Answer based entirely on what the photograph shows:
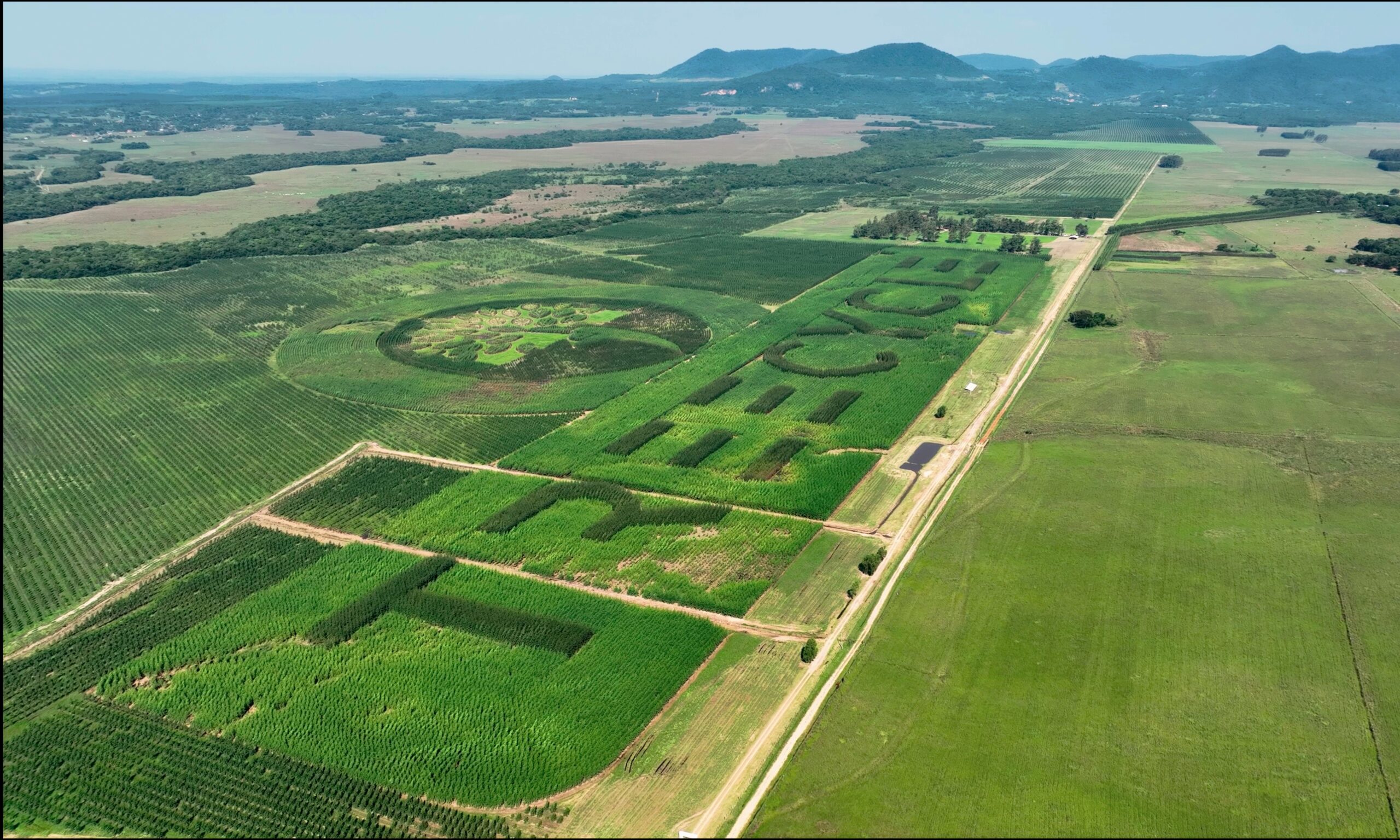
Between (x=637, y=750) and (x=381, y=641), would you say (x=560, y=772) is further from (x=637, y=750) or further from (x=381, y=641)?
(x=381, y=641)

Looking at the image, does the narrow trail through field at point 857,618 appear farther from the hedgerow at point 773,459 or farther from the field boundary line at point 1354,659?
the field boundary line at point 1354,659

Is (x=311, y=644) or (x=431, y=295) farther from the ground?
(x=431, y=295)

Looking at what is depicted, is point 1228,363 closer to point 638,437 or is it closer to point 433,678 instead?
point 638,437

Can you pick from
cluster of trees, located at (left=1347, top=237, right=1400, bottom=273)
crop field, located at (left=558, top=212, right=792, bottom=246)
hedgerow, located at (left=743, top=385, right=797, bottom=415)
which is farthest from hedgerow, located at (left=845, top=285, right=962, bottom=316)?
cluster of trees, located at (left=1347, top=237, right=1400, bottom=273)

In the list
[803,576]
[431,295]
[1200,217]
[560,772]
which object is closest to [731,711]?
[560,772]

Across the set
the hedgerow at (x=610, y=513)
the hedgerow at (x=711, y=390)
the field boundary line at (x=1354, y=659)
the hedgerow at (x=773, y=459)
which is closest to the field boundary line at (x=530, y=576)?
the hedgerow at (x=610, y=513)

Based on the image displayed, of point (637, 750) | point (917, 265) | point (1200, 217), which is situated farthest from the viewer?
point (1200, 217)

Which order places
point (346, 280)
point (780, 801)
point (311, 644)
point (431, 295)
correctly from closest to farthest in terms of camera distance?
1. point (780, 801)
2. point (311, 644)
3. point (431, 295)
4. point (346, 280)

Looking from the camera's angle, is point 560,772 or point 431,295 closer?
point 560,772
